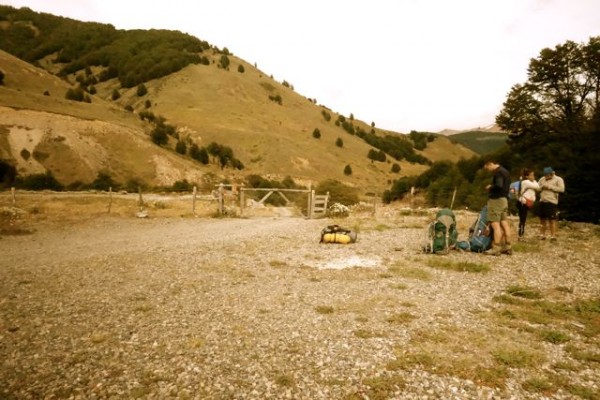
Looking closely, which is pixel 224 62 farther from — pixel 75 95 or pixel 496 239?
pixel 496 239

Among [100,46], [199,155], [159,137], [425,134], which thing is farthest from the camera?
[425,134]

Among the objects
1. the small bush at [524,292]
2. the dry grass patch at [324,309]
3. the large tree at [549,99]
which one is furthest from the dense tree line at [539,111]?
the dry grass patch at [324,309]

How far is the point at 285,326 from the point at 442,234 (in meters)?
7.26

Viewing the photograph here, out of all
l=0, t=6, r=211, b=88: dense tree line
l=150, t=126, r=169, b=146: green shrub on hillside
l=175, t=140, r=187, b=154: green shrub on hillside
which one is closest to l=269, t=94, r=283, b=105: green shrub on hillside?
l=0, t=6, r=211, b=88: dense tree line

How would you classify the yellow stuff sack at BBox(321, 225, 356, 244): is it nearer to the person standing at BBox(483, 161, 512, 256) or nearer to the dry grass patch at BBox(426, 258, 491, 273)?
the dry grass patch at BBox(426, 258, 491, 273)

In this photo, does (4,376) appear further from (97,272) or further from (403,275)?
(403,275)

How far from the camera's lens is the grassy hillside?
4275cm

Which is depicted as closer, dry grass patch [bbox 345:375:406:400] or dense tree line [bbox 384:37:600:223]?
dry grass patch [bbox 345:375:406:400]

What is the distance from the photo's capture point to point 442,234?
38.1 ft

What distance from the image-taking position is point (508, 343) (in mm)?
→ 5535

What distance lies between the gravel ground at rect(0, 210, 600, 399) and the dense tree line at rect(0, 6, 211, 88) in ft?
312

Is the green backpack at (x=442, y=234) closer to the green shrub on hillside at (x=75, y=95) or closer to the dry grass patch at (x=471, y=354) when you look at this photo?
the dry grass patch at (x=471, y=354)

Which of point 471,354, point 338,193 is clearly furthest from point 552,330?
point 338,193

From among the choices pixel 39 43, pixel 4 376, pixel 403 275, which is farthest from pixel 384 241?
pixel 39 43
